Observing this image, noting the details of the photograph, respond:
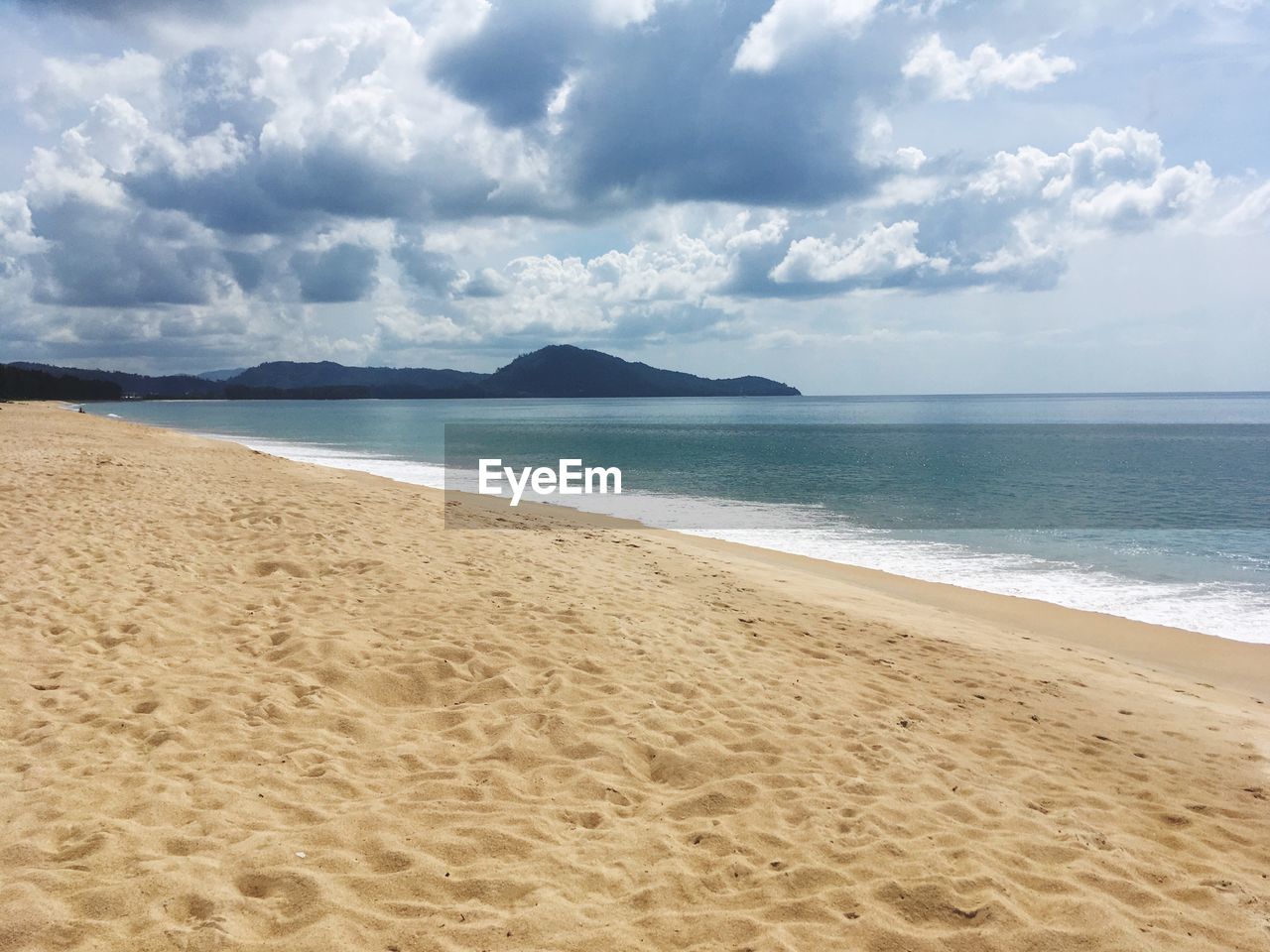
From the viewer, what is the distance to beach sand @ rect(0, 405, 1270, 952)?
3746 mm

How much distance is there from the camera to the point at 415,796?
4730mm

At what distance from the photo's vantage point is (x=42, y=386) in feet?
425

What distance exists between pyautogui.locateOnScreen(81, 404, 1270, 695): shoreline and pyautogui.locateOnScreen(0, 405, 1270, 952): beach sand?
14cm

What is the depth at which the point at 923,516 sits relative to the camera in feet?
77.4

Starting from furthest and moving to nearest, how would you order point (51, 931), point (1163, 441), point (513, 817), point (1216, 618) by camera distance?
point (1163, 441)
point (1216, 618)
point (513, 817)
point (51, 931)

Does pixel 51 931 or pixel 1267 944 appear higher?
pixel 51 931

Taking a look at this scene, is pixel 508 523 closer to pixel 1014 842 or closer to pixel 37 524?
pixel 37 524

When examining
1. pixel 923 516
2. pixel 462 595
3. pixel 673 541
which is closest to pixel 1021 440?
pixel 923 516

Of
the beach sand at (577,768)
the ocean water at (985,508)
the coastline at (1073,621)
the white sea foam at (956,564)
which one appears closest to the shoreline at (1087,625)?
the coastline at (1073,621)

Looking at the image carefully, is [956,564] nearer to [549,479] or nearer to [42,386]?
[549,479]

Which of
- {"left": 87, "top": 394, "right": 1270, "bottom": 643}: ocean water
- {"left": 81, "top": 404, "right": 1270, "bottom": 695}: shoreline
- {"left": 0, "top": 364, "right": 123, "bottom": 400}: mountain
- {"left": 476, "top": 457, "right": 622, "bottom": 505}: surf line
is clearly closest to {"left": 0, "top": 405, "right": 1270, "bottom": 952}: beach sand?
{"left": 81, "top": 404, "right": 1270, "bottom": 695}: shoreline

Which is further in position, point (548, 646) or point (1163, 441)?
point (1163, 441)

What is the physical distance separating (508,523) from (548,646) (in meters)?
8.95

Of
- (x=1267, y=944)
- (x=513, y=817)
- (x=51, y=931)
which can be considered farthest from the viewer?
(x=513, y=817)
